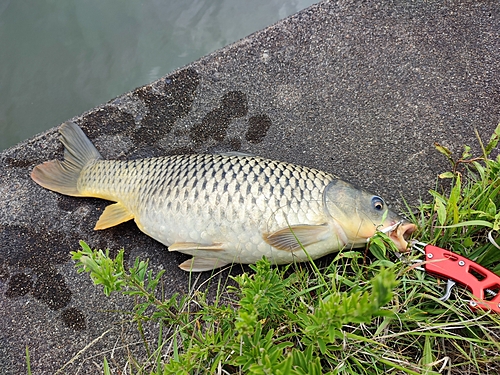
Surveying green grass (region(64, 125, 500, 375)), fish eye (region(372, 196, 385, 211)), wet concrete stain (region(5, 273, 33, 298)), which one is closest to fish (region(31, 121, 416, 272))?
fish eye (region(372, 196, 385, 211))

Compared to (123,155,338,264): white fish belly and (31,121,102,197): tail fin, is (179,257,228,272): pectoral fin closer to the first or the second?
(123,155,338,264): white fish belly

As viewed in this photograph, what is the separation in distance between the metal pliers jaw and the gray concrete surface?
52 cm

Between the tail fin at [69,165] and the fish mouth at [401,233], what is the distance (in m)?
1.54

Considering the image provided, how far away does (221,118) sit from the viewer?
232 cm

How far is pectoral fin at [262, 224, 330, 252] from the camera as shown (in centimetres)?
166

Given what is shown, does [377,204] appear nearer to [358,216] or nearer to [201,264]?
[358,216]

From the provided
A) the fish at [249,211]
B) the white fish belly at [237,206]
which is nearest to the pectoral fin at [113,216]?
the fish at [249,211]

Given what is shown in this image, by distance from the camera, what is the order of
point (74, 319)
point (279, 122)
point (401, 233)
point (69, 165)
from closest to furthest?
point (401, 233), point (74, 319), point (69, 165), point (279, 122)

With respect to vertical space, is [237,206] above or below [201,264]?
above

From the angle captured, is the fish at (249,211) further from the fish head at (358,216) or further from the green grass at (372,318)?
the green grass at (372,318)

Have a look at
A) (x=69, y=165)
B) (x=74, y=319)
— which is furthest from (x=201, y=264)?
(x=69, y=165)

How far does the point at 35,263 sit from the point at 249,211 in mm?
1180

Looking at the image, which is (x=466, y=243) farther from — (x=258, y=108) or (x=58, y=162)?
(x=58, y=162)

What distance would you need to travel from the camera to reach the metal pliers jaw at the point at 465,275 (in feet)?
4.87
